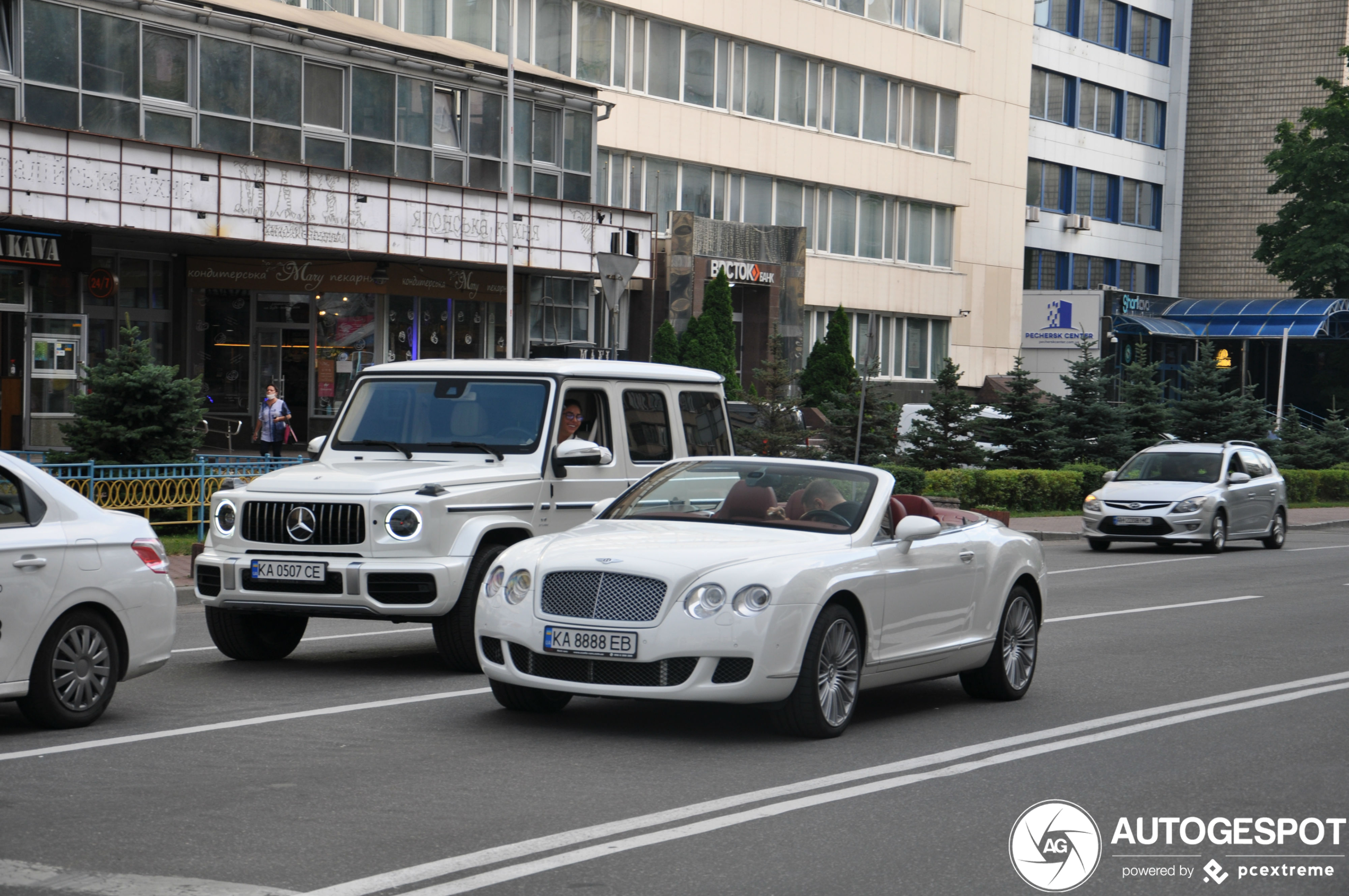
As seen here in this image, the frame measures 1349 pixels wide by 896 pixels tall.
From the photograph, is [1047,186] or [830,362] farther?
[1047,186]

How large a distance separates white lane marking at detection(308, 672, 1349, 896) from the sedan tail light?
3398mm

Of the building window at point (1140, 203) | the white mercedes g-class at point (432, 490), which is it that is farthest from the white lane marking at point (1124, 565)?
the building window at point (1140, 203)

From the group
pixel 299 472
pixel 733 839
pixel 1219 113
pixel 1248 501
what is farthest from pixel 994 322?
pixel 733 839

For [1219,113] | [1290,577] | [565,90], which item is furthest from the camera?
[1219,113]

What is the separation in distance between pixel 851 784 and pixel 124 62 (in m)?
23.2

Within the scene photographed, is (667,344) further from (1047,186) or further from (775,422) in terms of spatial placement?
(1047,186)

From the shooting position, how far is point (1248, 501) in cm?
2652

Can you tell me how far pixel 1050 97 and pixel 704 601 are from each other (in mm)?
58480

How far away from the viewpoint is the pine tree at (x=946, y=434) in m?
32.5

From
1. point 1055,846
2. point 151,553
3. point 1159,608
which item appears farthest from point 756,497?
point 1159,608

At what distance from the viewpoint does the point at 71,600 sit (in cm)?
836

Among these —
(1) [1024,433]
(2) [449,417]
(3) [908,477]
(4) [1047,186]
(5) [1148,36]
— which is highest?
(5) [1148,36]

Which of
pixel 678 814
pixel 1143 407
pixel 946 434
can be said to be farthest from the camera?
pixel 1143 407

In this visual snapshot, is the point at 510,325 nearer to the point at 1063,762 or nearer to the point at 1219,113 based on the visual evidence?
the point at 1063,762
